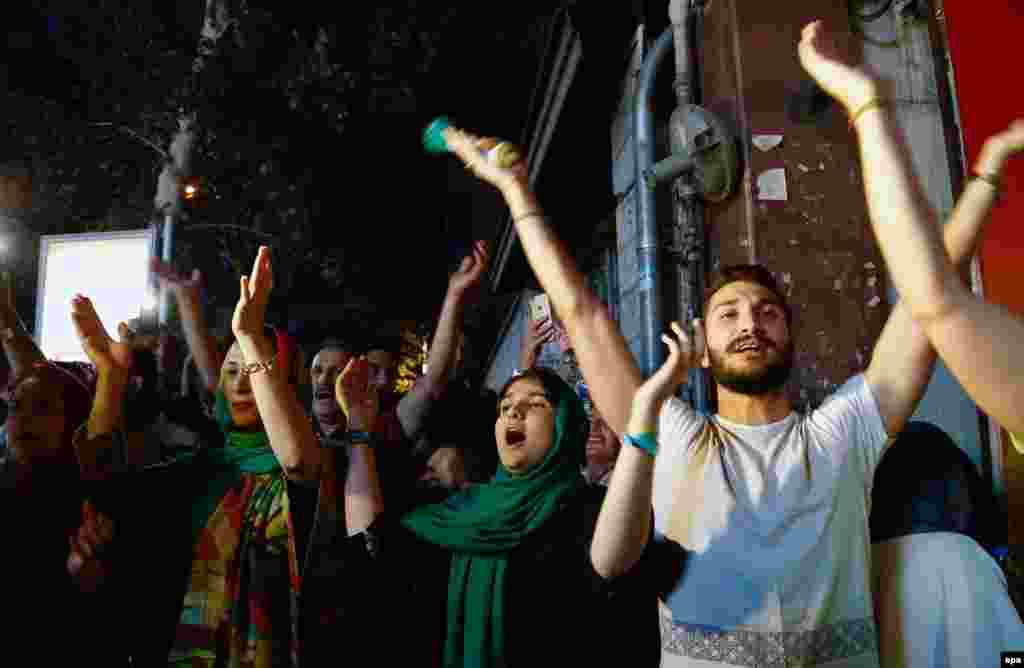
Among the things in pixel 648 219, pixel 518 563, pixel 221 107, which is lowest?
pixel 518 563

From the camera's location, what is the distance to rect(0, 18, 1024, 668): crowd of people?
195 centimetres

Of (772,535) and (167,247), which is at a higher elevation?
(167,247)

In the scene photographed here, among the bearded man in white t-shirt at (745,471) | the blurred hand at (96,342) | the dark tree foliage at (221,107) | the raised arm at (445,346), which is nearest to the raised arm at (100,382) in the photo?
the blurred hand at (96,342)

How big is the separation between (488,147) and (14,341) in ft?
7.66

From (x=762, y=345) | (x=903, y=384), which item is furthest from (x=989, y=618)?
(x=762, y=345)

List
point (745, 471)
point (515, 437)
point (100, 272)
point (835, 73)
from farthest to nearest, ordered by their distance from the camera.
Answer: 1. point (100, 272)
2. point (515, 437)
3. point (745, 471)
4. point (835, 73)

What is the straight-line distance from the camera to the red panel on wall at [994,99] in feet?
8.43

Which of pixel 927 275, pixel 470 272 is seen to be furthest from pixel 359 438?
pixel 927 275

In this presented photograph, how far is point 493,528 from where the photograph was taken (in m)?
2.57

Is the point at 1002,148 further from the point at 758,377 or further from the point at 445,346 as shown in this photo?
the point at 445,346

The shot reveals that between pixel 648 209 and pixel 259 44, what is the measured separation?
5910 mm

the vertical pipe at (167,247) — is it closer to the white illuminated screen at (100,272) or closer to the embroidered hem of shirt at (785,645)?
the white illuminated screen at (100,272)

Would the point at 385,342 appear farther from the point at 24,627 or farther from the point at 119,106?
the point at 119,106

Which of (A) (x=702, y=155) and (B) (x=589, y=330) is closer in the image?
(B) (x=589, y=330)
